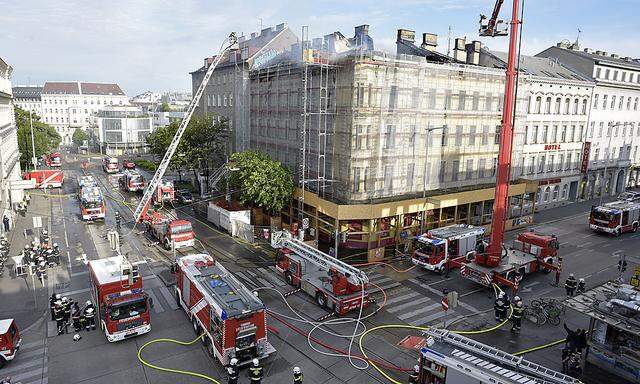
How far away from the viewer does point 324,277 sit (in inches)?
940

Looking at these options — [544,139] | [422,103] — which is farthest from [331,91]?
[544,139]

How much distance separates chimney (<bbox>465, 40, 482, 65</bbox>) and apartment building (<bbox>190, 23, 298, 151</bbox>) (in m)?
18.9

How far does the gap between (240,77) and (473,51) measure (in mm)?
24362

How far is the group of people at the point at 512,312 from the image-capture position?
2009cm

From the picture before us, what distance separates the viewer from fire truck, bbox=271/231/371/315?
21.2 metres

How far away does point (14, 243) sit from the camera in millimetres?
33188

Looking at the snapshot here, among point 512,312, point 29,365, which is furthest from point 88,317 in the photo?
point 512,312

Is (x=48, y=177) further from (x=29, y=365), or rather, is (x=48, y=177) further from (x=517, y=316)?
(x=517, y=316)

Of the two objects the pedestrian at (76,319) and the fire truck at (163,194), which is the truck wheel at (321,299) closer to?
the pedestrian at (76,319)

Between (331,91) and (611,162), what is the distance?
43276 millimetres

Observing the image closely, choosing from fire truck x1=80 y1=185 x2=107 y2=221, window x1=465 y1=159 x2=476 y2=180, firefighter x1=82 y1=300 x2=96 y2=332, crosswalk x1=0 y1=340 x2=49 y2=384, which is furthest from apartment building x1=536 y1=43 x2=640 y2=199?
crosswalk x1=0 y1=340 x2=49 y2=384

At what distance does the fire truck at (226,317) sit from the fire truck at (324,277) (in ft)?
16.7

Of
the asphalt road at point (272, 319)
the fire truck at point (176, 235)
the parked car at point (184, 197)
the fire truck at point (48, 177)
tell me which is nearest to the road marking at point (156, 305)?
the asphalt road at point (272, 319)

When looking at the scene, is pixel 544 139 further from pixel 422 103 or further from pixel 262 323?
pixel 262 323
